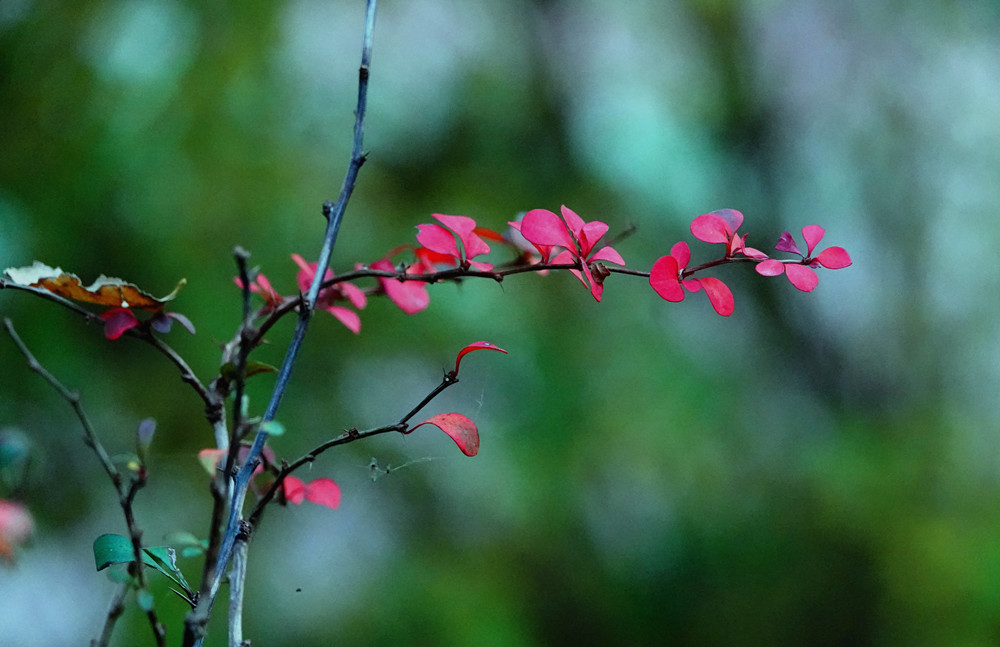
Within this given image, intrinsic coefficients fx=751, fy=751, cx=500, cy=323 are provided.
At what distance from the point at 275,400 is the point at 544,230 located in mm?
157

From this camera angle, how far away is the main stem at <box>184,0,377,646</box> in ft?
0.94

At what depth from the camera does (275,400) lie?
Result: 1.11 ft

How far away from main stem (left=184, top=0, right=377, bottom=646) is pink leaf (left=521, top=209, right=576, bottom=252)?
0.30ft

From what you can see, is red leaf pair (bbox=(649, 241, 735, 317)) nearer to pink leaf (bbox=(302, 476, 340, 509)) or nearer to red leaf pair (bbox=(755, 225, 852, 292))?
red leaf pair (bbox=(755, 225, 852, 292))

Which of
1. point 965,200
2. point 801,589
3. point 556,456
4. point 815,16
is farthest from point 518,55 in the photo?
point 801,589

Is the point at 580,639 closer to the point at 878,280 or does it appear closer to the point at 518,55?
the point at 878,280

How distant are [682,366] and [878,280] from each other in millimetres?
583

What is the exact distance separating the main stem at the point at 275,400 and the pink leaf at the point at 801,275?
0.73ft

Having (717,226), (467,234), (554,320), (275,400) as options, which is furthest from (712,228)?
(554,320)

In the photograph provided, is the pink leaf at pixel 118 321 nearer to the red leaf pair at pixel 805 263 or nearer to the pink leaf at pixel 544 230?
the pink leaf at pixel 544 230

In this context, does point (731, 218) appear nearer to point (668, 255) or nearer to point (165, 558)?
point (668, 255)

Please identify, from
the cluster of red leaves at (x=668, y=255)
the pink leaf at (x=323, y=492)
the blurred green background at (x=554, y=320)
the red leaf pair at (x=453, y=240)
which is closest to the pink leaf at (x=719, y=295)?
the cluster of red leaves at (x=668, y=255)

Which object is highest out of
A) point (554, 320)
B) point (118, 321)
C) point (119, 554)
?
point (554, 320)

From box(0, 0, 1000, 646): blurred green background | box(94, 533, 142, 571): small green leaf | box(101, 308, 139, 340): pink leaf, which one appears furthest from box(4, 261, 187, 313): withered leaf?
box(0, 0, 1000, 646): blurred green background
